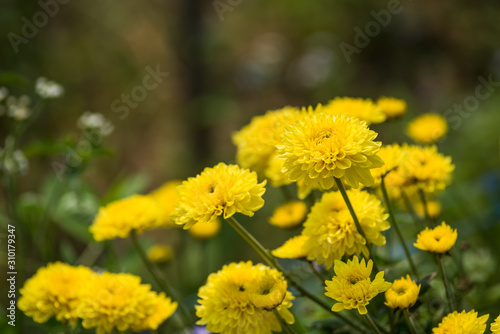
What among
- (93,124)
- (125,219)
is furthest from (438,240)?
(93,124)

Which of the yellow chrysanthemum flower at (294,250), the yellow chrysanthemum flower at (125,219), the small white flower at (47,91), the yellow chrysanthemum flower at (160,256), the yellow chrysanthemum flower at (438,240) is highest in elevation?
the small white flower at (47,91)

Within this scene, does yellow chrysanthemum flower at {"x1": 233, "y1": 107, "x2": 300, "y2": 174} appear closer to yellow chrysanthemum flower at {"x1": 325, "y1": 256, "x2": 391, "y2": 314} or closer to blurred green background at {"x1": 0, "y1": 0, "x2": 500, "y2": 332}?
yellow chrysanthemum flower at {"x1": 325, "y1": 256, "x2": 391, "y2": 314}

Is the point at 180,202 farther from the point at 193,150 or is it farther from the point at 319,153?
the point at 193,150

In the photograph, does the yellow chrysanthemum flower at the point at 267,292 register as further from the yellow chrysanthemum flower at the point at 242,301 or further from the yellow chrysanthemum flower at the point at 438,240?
the yellow chrysanthemum flower at the point at 438,240

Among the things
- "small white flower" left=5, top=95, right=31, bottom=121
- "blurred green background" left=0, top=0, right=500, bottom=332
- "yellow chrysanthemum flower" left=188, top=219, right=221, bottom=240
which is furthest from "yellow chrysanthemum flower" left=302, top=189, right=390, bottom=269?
"blurred green background" left=0, top=0, right=500, bottom=332

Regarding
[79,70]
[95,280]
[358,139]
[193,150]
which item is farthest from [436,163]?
[79,70]

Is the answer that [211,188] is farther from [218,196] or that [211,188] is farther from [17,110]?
[17,110]

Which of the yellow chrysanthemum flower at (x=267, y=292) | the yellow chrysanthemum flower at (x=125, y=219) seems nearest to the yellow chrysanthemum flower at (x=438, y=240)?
the yellow chrysanthemum flower at (x=267, y=292)
